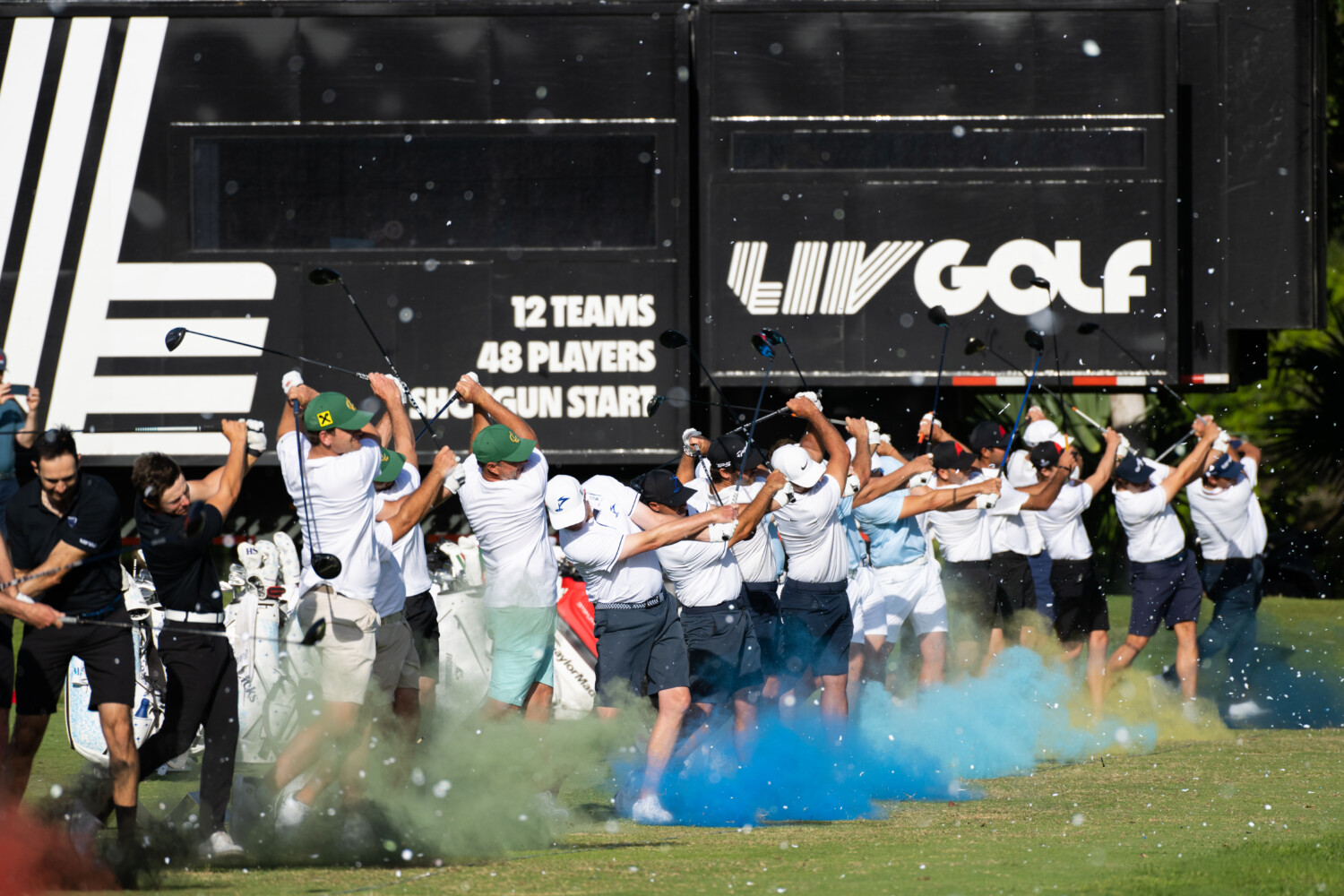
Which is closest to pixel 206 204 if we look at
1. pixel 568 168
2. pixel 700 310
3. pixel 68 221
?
pixel 68 221

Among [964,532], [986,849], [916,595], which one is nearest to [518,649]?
[986,849]

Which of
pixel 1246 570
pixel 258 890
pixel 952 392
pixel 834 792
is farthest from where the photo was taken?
pixel 952 392

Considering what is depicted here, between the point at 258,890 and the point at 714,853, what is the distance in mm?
1790

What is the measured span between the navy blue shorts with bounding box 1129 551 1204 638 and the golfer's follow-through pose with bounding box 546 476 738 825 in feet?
14.7

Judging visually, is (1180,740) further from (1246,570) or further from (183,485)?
(183,485)

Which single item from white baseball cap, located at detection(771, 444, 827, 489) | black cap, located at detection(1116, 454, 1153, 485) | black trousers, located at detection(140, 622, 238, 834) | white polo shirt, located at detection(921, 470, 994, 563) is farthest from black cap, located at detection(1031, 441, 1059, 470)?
black trousers, located at detection(140, 622, 238, 834)

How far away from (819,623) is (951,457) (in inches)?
88.8

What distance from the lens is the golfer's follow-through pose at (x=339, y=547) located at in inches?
277

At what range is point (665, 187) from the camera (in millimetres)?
12773

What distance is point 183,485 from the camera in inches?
261

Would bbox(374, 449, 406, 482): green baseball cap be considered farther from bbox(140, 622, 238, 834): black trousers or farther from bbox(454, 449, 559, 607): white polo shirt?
Result: bbox(140, 622, 238, 834): black trousers

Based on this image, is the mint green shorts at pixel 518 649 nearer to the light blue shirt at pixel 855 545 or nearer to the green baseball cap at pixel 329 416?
the green baseball cap at pixel 329 416

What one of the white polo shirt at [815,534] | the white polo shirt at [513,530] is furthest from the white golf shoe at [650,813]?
the white polo shirt at [815,534]

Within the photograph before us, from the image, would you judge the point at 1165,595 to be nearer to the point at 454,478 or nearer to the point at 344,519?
the point at 454,478
